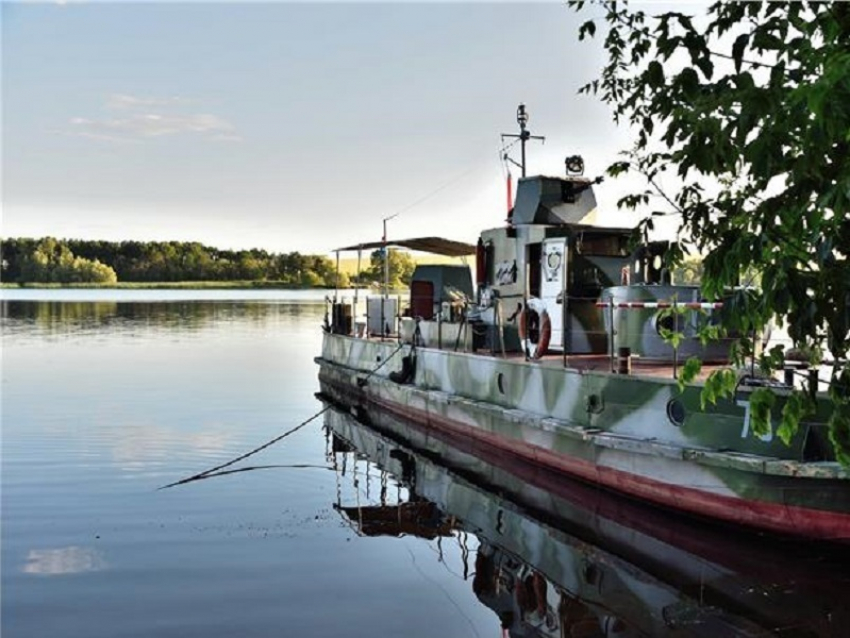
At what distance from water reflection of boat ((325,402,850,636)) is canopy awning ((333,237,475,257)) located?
11.2 m

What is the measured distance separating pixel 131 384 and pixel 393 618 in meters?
22.1

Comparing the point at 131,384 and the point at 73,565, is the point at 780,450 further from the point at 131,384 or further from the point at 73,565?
the point at 131,384

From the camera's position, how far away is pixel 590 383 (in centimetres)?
1269

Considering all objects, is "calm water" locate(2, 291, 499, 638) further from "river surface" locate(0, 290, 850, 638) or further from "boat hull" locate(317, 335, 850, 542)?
"boat hull" locate(317, 335, 850, 542)

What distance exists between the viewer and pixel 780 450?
32.6 feet

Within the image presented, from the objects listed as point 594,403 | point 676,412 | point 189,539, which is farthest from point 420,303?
point 189,539

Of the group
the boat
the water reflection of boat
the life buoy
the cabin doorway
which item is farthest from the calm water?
the cabin doorway

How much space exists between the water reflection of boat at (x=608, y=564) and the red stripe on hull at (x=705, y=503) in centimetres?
22

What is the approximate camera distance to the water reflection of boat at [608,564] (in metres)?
8.48

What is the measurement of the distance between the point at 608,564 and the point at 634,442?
1.97 meters

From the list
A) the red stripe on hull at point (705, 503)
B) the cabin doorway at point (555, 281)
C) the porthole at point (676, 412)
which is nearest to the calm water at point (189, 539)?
the red stripe on hull at point (705, 503)

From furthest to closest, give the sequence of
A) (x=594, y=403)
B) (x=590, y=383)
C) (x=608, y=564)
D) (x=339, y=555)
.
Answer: (x=590, y=383) → (x=594, y=403) → (x=339, y=555) → (x=608, y=564)

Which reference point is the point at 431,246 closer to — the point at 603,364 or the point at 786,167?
the point at 603,364

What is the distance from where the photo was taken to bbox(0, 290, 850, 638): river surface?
28.1 feet
